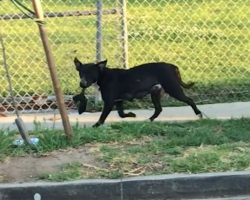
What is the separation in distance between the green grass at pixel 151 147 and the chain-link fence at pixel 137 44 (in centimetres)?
170

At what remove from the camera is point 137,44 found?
11023mm

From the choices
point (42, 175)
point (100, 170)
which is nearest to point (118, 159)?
point (100, 170)

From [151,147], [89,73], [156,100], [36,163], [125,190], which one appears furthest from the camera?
[156,100]

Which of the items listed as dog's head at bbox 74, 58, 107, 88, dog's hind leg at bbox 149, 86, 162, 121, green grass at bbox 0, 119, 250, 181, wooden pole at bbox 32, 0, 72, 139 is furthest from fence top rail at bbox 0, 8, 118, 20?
wooden pole at bbox 32, 0, 72, 139

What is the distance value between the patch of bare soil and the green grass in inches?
2.8

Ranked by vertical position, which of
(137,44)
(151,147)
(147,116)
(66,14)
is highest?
(66,14)

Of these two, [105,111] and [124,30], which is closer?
[105,111]

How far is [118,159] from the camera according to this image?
5.73 metres

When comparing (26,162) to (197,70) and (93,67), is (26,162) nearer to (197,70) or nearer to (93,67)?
(93,67)

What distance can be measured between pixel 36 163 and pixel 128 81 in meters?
1.61

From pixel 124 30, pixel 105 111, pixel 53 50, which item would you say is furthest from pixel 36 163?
pixel 53 50

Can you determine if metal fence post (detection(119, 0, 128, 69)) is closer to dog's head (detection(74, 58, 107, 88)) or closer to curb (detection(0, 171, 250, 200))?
dog's head (detection(74, 58, 107, 88))

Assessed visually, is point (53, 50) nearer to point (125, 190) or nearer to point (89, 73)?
point (89, 73)

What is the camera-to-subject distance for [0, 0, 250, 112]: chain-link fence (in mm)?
8383
